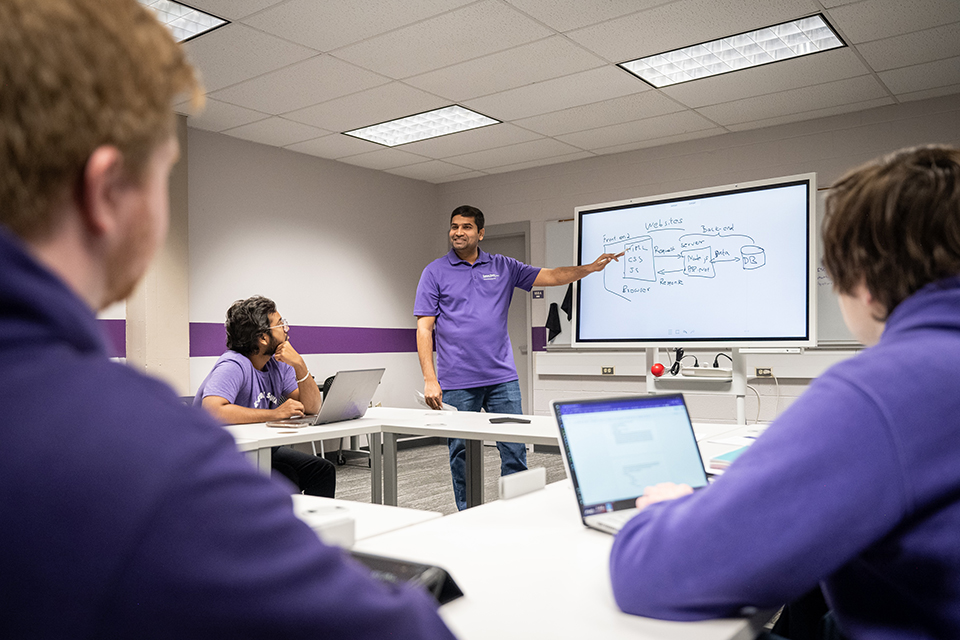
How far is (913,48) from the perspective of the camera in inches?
Answer: 151

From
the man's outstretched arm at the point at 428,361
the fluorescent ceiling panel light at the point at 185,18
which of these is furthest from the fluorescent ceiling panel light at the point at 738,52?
the fluorescent ceiling panel light at the point at 185,18

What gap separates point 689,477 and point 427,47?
305cm

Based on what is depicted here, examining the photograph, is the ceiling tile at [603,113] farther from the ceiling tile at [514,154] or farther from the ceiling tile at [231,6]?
the ceiling tile at [231,6]

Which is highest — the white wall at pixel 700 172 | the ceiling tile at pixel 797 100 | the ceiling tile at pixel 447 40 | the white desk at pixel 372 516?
the ceiling tile at pixel 447 40

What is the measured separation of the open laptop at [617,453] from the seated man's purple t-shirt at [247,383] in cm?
189

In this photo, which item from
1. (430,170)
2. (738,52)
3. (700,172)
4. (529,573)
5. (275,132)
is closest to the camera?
(529,573)

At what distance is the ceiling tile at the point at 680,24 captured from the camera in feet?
10.9

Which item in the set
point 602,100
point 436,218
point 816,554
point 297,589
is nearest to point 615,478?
point 816,554

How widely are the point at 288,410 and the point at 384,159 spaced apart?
3.59m

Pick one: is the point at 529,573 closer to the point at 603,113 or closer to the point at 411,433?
the point at 411,433

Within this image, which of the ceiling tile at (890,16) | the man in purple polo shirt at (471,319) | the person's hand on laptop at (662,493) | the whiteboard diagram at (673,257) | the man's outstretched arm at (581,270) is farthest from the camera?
the man in purple polo shirt at (471,319)

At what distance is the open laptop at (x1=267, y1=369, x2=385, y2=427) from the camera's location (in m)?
2.70

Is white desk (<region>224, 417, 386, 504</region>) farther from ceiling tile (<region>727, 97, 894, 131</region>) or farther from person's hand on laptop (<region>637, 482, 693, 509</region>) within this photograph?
ceiling tile (<region>727, 97, 894, 131</region>)

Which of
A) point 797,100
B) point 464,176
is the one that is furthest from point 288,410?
point 464,176
